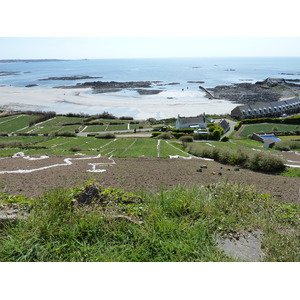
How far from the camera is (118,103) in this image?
83188mm

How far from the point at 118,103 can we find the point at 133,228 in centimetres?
8190

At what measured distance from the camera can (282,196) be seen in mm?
8648

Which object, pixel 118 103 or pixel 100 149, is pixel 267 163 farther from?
pixel 118 103

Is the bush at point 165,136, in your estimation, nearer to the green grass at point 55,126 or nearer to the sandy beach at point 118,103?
the green grass at point 55,126

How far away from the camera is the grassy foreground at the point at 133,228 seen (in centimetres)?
328

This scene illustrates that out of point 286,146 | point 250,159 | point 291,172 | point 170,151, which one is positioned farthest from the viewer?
point 286,146

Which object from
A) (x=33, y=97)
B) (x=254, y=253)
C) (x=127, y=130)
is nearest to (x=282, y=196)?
(x=254, y=253)

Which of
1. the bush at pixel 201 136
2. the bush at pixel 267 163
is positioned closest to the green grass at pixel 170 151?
the bush at pixel 267 163

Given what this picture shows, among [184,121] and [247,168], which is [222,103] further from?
[247,168]

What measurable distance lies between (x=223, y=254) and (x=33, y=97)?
4116 inches

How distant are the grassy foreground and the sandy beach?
6183 centimetres

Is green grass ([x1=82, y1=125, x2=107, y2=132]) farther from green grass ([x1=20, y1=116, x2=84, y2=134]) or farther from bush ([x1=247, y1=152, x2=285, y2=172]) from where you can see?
bush ([x1=247, y1=152, x2=285, y2=172])

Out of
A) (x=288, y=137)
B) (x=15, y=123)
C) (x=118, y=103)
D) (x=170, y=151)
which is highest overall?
(x=118, y=103)

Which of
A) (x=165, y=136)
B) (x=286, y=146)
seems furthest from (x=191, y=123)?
(x=286, y=146)
